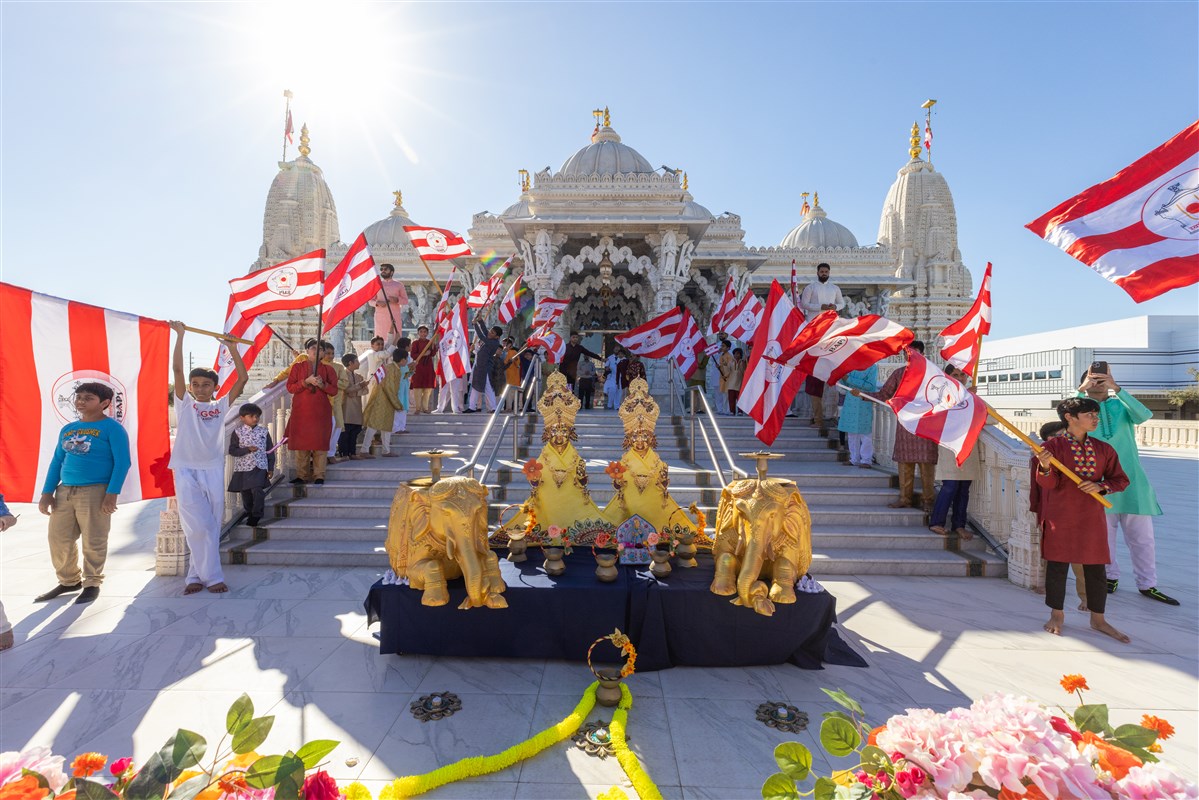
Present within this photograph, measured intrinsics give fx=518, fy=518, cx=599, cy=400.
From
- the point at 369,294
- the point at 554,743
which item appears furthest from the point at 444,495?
the point at 369,294

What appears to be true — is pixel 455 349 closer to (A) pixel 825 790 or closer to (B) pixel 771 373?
(B) pixel 771 373

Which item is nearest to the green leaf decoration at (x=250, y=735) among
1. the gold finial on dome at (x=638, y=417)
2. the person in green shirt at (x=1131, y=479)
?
the gold finial on dome at (x=638, y=417)

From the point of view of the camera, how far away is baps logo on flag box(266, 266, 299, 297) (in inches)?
231

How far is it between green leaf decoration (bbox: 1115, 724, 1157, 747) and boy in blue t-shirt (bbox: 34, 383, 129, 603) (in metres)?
5.95

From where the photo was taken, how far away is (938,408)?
417cm

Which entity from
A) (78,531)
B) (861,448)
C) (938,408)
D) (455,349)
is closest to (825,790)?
(938,408)

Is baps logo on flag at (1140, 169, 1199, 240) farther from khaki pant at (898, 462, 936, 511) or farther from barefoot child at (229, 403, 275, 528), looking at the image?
barefoot child at (229, 403, 275, 528)

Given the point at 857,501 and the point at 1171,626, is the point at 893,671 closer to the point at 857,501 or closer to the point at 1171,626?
the point at 1171,626

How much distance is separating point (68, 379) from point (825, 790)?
5404 millimetres

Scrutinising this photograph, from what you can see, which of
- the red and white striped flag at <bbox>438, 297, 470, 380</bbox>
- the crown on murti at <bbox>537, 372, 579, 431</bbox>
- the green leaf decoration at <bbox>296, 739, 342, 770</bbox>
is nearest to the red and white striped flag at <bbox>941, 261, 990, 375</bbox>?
the crown on murti at <bbox>537, 372, 579, 431</bbox>

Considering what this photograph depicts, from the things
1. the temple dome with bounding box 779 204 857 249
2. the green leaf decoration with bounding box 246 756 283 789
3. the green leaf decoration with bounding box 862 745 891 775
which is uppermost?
the temple dome with bounding box 779 204 857 249

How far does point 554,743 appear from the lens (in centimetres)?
260

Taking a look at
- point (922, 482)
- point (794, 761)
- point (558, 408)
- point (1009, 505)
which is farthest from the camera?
point (922, 482)

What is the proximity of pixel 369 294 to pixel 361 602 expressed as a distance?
139 inches
